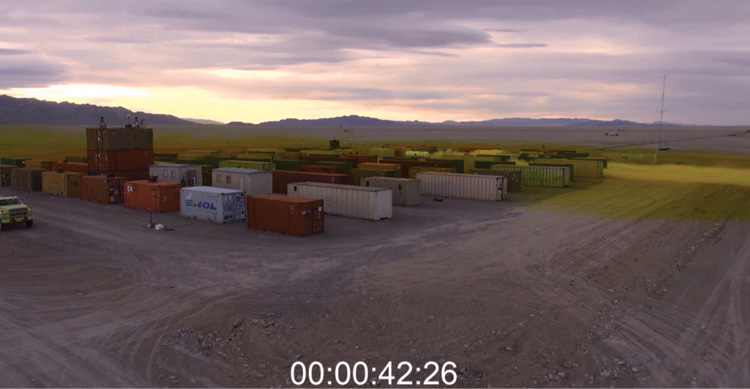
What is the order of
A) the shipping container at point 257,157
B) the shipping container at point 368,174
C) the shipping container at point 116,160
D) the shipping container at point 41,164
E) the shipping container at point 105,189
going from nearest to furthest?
the shipping container at point 105,189 → the shipping container at point 116,160 → the shipping container at point 368,174 → the shipping container at point 41,164 → the shipping container at point 257,157

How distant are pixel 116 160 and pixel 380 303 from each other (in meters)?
41.2

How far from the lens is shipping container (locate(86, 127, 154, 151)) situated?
52656mm

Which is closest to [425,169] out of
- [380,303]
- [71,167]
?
[71,167]

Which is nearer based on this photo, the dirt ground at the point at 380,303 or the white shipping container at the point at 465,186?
the dirt ground at the point at 380,303

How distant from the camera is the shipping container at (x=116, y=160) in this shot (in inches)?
2078

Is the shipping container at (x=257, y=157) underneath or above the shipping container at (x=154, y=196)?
above

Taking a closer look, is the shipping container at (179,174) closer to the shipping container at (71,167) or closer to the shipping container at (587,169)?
the shipping container at (71,167)

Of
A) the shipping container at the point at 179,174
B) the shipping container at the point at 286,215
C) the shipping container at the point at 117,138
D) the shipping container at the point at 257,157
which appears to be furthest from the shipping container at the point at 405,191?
the shipping container at the point at 257,157

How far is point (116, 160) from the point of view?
5312 cm

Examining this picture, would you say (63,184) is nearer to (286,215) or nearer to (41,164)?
(41,164)

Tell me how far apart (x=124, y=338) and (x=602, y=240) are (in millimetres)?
25362

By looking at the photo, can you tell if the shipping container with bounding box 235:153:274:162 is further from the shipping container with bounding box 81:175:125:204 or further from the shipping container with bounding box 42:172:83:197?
the shipping container with bounding box 81:175:125:204

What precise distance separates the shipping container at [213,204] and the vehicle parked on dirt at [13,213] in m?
9.51

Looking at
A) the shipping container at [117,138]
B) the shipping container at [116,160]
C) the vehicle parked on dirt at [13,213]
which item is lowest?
the vehicle parked on dirt at [13,213]
